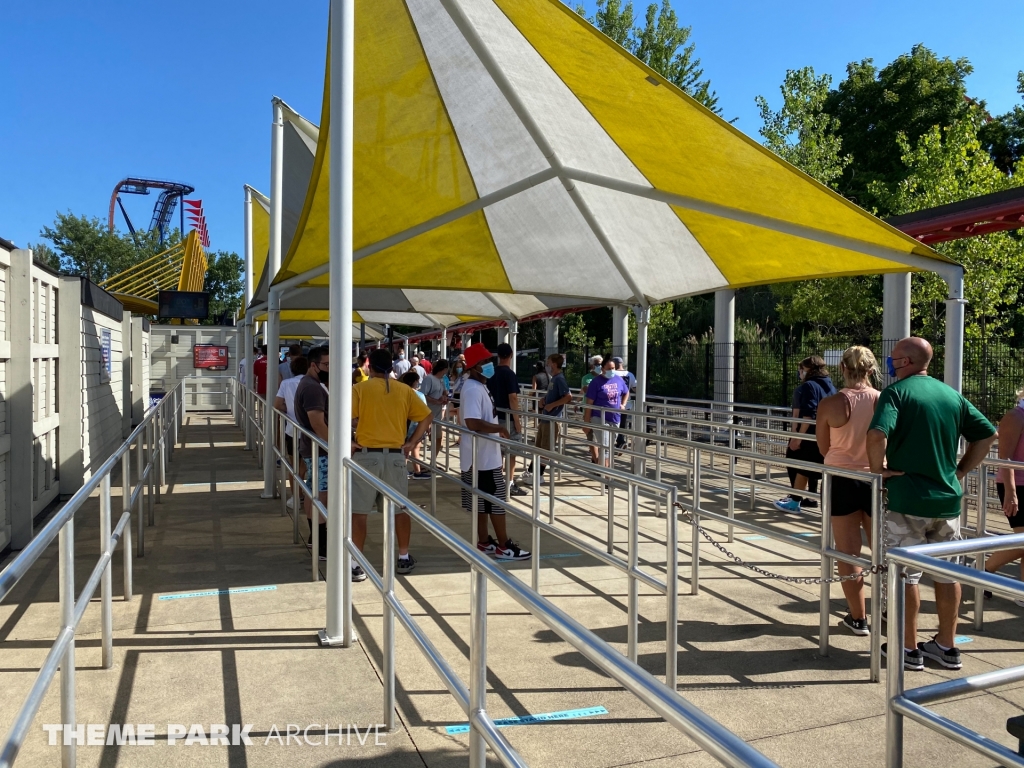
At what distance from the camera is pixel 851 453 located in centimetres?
559

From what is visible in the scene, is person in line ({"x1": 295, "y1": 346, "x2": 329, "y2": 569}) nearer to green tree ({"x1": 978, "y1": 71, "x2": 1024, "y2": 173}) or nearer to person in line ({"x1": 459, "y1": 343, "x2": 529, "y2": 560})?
person in line ({"x1": 459, "y1": 343, "x2": 529, "y2": 560})

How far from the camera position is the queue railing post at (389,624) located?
376 centimetres

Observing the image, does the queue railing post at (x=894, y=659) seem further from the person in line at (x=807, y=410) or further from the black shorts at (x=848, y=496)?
the person in line at (x=807, y=410)

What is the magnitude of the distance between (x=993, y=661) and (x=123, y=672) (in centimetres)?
484

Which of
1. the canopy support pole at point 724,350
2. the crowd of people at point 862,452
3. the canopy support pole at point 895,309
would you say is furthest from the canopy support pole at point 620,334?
the crowd of people at point 862,452

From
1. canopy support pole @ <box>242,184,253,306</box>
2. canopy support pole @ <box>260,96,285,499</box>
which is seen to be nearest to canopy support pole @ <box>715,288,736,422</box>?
canopy support pole @ <box>242,184,253,306</box>

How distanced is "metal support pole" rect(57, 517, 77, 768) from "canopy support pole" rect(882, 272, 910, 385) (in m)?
12.2

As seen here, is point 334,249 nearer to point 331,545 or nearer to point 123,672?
point 331,545

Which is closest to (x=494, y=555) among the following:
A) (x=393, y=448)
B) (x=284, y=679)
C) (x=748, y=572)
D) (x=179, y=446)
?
(x=393, y=448)

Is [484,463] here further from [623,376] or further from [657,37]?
[657,37]

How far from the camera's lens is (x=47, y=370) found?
9.16 m

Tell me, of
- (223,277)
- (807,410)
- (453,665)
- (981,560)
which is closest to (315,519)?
(453,665)

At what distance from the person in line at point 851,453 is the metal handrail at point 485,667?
9.58 feet

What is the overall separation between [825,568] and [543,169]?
4327 mm
